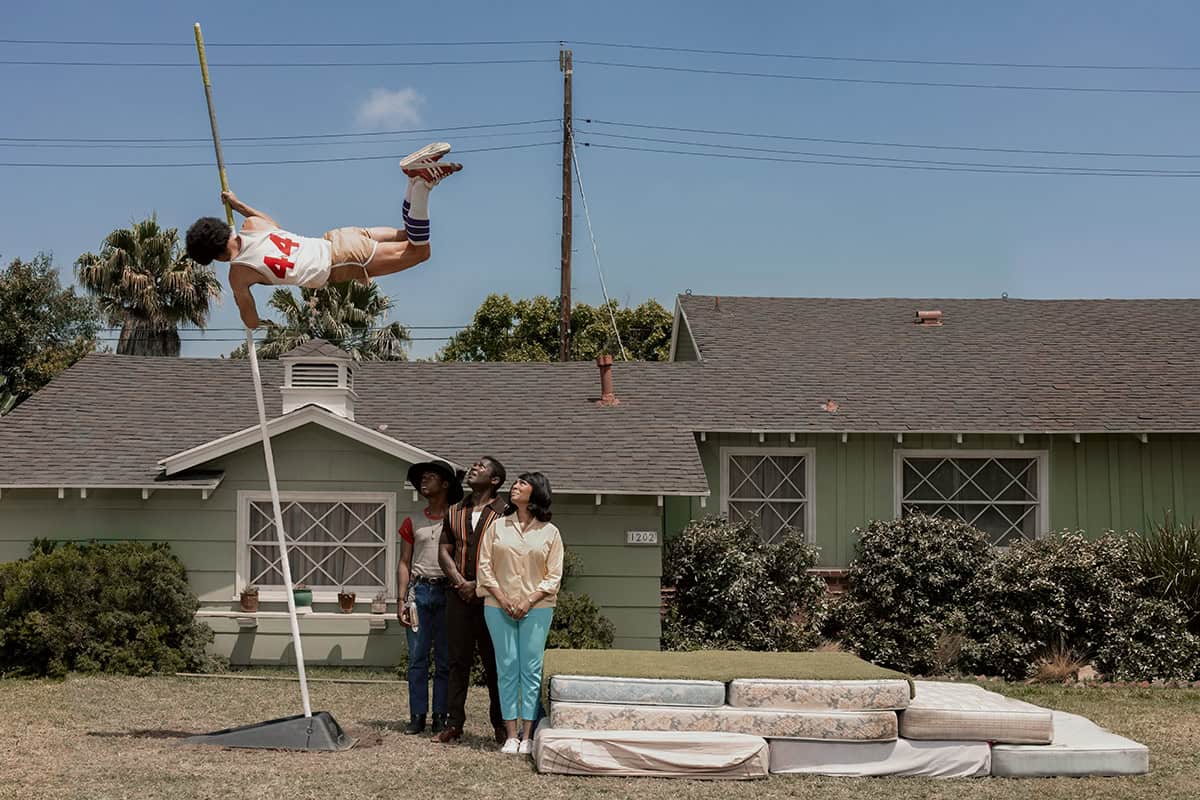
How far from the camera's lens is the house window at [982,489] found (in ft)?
48.3

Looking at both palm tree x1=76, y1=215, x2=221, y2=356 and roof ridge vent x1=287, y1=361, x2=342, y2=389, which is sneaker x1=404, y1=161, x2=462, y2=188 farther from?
palm tree x1=76, y1=215, x2=221, y2=356

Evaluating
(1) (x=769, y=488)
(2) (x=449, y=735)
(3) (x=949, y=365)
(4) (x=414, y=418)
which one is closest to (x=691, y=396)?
(1) (x=769, y=488)

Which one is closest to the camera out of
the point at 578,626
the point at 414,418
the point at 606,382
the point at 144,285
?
the point at 578,626

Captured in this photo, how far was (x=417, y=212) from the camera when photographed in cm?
717

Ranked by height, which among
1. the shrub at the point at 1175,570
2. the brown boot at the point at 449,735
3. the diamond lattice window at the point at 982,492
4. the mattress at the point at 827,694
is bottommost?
the brown boot at the point at 449,735

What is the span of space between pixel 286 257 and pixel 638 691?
334cm

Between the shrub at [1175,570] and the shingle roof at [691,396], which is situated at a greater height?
the shingle roof at [691,396]

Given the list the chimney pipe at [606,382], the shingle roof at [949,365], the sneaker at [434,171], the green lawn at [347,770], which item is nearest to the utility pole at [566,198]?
the shingle roof at [949,365]

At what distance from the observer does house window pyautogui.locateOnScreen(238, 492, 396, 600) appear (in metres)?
13.2

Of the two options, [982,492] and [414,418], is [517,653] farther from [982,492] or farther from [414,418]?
[982,492]

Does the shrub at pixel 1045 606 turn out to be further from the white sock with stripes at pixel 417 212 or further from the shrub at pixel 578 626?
the white sock with stripes at pixel 417 212

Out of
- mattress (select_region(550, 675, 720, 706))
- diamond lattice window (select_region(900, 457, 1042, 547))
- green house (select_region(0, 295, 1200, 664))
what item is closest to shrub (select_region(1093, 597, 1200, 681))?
green house (select_region(0, 295, 1200, 664))

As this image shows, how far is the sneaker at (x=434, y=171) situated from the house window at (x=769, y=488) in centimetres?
841

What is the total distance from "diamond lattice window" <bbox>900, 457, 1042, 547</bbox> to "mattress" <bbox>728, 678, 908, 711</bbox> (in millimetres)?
7358
